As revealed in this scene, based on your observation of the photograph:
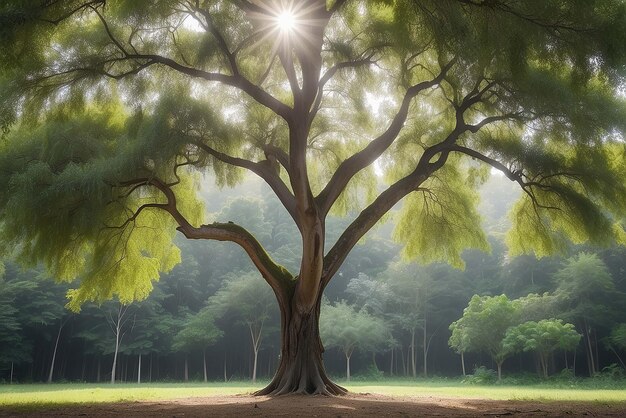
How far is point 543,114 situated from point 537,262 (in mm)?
29543

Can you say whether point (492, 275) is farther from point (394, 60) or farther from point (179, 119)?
point (179, 119)

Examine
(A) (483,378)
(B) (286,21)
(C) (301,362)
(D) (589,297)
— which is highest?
(B) (286,21)

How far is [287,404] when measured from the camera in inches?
301

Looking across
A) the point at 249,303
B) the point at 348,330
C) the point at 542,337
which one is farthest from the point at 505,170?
the point at 249,303

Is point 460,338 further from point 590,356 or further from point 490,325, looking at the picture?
point 590,356

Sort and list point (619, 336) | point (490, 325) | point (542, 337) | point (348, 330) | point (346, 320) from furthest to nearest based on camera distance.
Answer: point (346, 320) < point (348, 330) < point (490, 325) < point (619, 336) < point (542, 337)

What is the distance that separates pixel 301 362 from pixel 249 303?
77.8ft

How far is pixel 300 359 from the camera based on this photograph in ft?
32.5

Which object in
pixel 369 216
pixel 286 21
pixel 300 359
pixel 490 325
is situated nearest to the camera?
pixel 286 21

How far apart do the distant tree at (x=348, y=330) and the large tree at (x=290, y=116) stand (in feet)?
70.3

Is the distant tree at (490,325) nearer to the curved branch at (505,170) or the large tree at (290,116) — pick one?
the large tree at (290,116)

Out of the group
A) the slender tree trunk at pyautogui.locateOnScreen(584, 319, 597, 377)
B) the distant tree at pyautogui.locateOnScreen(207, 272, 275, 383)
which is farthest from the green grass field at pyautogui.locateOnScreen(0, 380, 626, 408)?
the distant tree at pyautogui.locateOnScreen(207, 272, 275, 383)

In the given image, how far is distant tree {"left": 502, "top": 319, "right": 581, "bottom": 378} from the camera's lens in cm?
2598

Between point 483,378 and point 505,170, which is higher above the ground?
point 505,170
